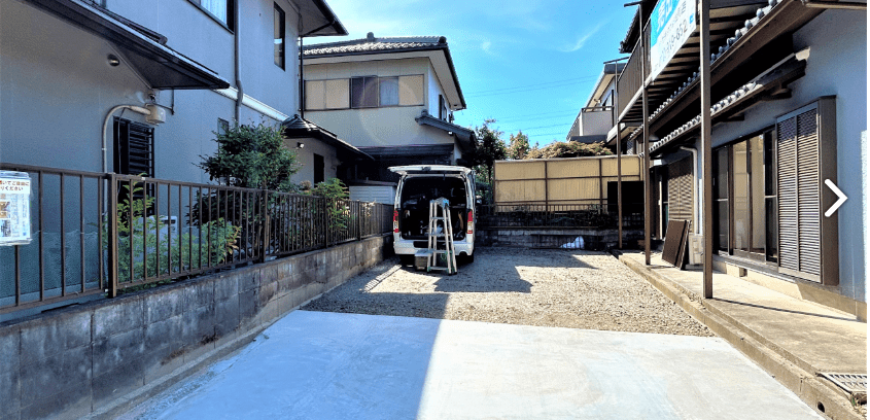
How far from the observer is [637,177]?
44.0 feet

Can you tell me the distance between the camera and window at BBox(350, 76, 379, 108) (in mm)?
13570

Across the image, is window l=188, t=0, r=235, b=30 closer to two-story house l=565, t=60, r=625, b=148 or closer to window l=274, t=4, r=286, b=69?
window l=274, t=4, r=286, b=69

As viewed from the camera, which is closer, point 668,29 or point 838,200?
point 838,200

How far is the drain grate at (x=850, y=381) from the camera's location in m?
2.38

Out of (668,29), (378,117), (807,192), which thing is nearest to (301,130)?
(378,117)

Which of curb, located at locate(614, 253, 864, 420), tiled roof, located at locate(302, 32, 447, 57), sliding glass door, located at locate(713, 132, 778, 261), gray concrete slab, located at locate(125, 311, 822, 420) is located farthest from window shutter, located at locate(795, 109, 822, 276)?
tiled roof, located at locate(302, 32, 447, 57)

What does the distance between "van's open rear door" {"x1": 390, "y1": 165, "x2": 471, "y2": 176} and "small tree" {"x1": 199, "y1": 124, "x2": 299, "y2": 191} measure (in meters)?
3.23

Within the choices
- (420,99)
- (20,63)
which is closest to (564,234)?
(420,99)

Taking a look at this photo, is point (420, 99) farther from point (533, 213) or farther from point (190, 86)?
point (190, 86)

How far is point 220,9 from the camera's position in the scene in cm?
730

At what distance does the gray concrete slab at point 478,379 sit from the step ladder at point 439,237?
3.54m

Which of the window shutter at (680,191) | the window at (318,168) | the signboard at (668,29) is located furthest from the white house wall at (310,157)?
the window shutter at (680,191)

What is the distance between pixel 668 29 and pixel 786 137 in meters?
2.60

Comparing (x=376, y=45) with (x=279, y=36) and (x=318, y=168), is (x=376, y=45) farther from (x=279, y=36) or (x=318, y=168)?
(x=318, y=168)
